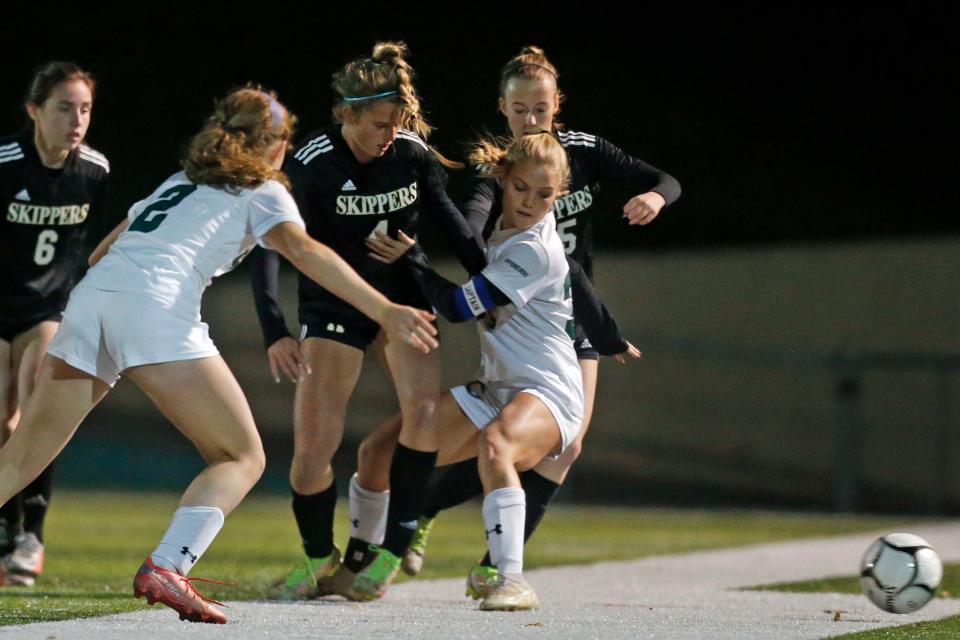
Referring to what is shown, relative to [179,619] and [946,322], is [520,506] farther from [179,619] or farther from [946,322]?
[946,322]

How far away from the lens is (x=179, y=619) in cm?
470

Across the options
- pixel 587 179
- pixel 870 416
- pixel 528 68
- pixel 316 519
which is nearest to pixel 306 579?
pixel 316 519

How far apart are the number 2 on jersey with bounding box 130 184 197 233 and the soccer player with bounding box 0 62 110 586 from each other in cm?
160

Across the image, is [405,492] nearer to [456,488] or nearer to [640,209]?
[456,488]

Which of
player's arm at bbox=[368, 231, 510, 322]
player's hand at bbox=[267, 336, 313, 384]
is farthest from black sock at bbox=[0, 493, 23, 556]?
player's arm at bbox=[368, 231, 510, 322]

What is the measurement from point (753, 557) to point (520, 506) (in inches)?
172

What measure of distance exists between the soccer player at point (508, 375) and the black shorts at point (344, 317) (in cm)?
15

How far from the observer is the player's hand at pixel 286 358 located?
17.3 ft

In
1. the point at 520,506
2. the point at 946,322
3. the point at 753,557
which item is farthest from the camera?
the point at 946,322

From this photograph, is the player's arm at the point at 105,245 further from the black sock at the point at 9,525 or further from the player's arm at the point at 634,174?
the player's arm at the point at 634,174

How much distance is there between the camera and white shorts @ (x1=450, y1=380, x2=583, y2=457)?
5.59m

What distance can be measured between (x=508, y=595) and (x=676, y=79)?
1485 cm

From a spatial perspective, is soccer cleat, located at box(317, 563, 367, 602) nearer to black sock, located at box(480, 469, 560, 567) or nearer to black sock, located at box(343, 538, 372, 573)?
black sock, located at box(343, 538, 372, 573)

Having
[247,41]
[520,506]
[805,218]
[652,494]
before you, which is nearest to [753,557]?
[520,506]
